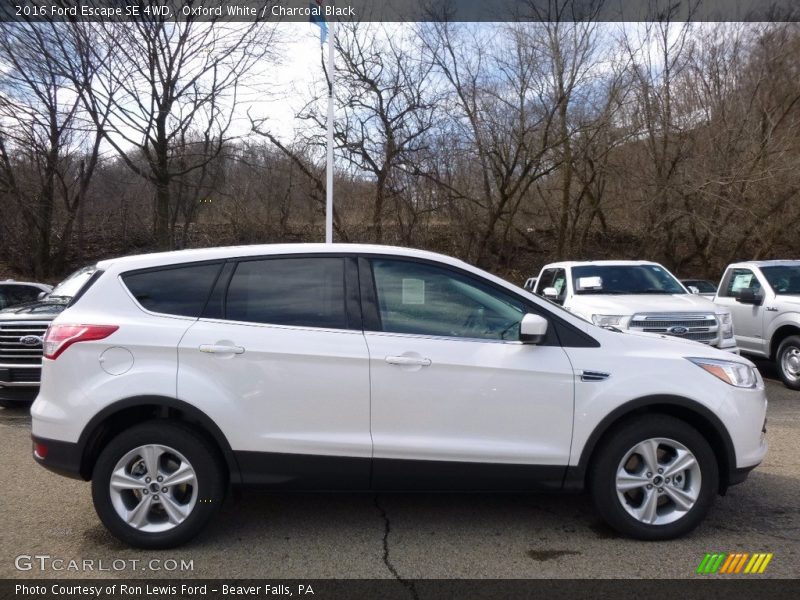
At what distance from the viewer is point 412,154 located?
2334 cm

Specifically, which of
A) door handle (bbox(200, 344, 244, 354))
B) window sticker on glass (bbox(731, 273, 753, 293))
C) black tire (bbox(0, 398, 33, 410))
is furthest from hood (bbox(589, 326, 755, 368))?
black tire (bbox(0, 398, 33, 410))

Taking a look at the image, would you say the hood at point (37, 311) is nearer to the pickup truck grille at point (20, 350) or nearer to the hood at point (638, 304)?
the pickup truck grille at point (20, 350)

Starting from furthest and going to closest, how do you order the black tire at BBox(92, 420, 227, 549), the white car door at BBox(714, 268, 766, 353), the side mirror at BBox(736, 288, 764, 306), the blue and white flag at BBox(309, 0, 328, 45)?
the blue and white flag at BBox(309, 0, 328, 45)
the white car door at BBox(714, 268, 766, 353)
the side mirror at BBox(736, 288, 764, 306)
the black tire at BBox(92, 420, 227, 549)

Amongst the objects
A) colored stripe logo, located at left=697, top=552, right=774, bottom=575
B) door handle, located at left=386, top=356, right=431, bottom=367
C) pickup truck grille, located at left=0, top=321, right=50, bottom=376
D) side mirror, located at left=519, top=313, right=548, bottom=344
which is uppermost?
side mirror, located at left=519, top=313, right=548, bottom=344

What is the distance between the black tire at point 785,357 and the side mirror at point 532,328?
695cm

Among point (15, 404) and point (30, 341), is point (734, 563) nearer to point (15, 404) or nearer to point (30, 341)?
point (30, 341)

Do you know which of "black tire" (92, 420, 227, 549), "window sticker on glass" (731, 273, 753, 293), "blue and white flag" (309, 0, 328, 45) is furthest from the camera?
"blue and white flag" (309, 0, 328, 45)

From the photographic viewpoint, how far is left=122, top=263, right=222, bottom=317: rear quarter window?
414cm

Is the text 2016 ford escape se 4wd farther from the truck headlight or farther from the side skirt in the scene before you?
the truck headlight

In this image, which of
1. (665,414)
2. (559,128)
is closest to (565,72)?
(559,128)

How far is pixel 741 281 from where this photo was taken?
10562 mm

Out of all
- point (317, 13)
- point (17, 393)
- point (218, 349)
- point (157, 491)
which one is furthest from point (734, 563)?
point (317, 13)

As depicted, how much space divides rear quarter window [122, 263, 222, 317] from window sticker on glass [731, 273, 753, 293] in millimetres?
9003

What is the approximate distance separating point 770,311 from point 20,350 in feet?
32.8
